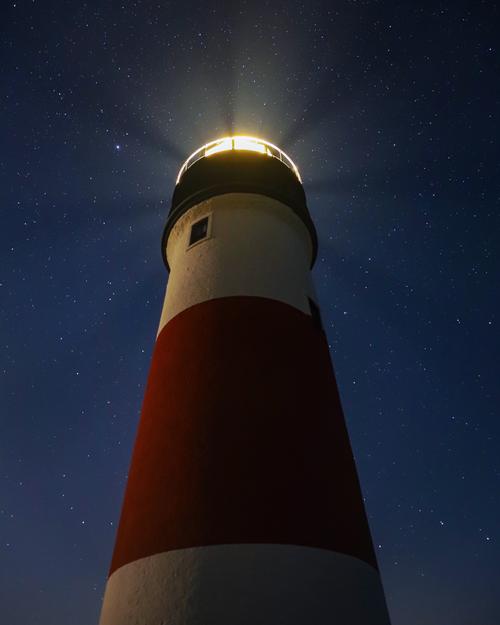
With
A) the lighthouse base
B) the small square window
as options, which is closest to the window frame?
the small square window

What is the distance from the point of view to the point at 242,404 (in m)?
3.65

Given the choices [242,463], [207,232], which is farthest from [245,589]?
[207,232]

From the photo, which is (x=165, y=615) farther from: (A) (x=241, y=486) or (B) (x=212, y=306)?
(B) (x=212, y=306)

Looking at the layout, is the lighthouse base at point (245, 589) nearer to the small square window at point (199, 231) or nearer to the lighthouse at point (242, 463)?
the lighthouse at point (242, 463)

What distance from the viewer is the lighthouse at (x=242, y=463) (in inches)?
111

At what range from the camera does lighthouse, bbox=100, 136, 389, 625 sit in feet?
9.23

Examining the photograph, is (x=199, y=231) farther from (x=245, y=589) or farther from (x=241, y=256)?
(x=245, y=589)

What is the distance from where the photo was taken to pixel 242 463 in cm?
330

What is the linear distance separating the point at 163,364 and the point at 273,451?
5.40 ft

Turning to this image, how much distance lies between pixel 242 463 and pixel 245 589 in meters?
0.85

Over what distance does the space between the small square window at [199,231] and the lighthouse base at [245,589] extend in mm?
3535

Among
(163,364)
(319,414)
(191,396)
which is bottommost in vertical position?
(319,414)

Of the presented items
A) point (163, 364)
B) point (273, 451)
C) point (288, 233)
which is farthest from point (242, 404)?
point (288, 233)

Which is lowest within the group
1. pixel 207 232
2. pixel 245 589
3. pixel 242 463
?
pixel 245 589
